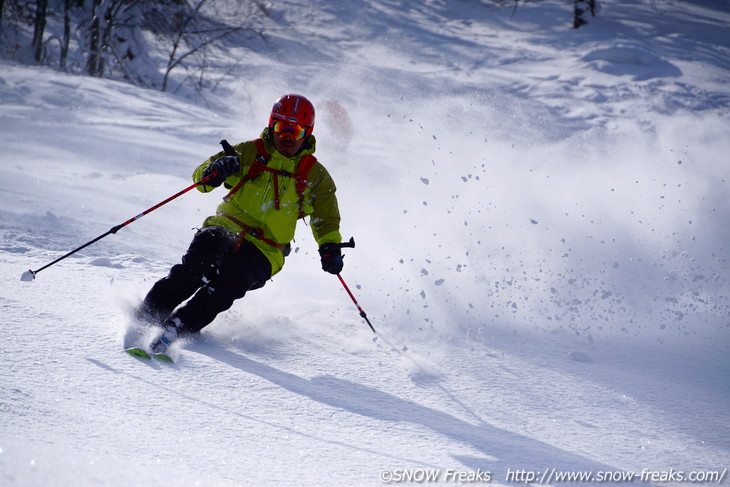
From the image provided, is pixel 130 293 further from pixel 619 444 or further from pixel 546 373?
pixel 619 444

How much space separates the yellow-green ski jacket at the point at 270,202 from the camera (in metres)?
3.86

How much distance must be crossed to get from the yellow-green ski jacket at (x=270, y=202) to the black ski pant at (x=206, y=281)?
87 mm

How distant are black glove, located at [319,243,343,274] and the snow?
20.1 inches

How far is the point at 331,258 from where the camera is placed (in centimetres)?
383

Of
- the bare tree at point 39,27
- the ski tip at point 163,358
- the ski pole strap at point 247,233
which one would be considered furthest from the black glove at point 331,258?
the bare tree at point 39,27

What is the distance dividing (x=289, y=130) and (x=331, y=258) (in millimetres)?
794

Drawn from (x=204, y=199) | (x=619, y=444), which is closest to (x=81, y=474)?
(x=619, y=444)

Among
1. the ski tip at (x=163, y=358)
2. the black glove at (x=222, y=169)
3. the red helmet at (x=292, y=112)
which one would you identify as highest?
the red helmet at (x=292, y=112)

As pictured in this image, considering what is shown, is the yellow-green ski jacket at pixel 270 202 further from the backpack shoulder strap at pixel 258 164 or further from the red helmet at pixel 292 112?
the red helmet at pixel 292 112

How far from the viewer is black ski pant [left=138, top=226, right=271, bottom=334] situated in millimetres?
3562

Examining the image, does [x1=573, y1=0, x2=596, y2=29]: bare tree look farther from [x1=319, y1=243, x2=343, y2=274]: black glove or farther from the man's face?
[x1=319, y1=243, x2=343, y2=274]: black glove

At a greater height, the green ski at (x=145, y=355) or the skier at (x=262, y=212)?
the skier at (x=262, y=212)

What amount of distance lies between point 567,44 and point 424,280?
18.6 meters

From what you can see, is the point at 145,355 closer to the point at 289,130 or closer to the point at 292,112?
the point at 289,130
